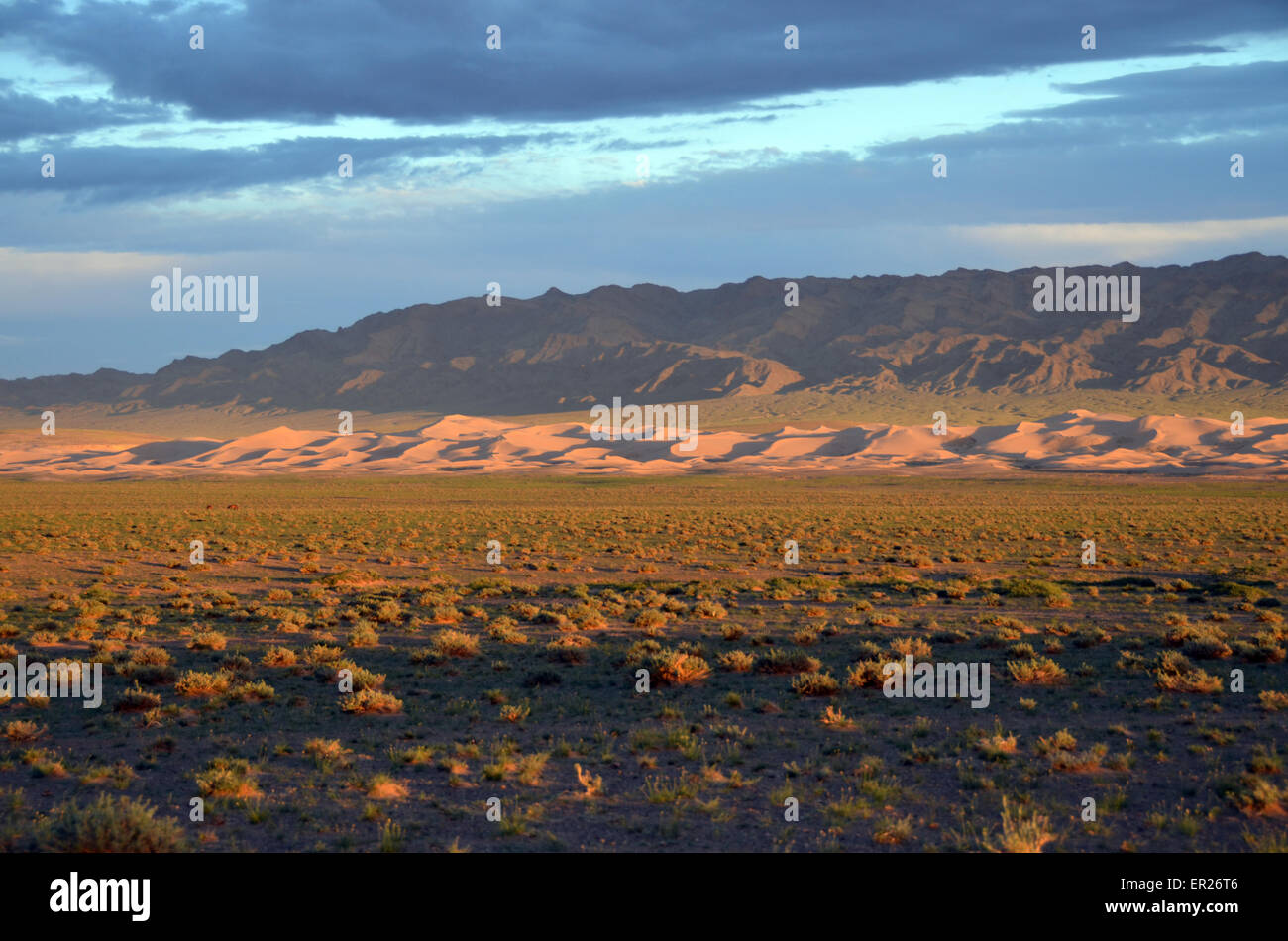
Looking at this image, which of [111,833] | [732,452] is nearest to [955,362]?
[732,452]

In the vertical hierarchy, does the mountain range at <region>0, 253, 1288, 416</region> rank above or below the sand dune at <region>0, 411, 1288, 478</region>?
above

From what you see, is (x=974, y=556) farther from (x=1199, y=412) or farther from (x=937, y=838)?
(x=1199, y=412)

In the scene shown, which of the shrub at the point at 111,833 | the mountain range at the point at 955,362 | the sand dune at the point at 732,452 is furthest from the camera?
the mountain range at the point at 955,362

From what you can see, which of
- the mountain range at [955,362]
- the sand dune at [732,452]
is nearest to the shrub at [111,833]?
the sand dune at [732,452]

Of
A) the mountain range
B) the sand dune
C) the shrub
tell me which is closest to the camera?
the shrub

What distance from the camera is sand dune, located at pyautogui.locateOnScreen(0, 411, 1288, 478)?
319 feet

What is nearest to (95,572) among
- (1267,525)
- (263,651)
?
(263,651)

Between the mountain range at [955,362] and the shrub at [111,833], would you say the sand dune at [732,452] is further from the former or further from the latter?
the shrub at [111,833]

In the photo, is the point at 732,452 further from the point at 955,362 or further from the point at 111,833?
the point at 111,833

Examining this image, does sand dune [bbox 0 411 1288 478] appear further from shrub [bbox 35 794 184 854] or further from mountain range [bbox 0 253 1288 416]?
shrub [bbox 35 794 184 854]

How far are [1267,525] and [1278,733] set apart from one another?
113 ft

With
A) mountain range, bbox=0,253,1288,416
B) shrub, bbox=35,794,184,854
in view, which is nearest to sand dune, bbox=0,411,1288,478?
mountain range, bbox=0,253,1288,416

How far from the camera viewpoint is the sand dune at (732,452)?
97250mm
